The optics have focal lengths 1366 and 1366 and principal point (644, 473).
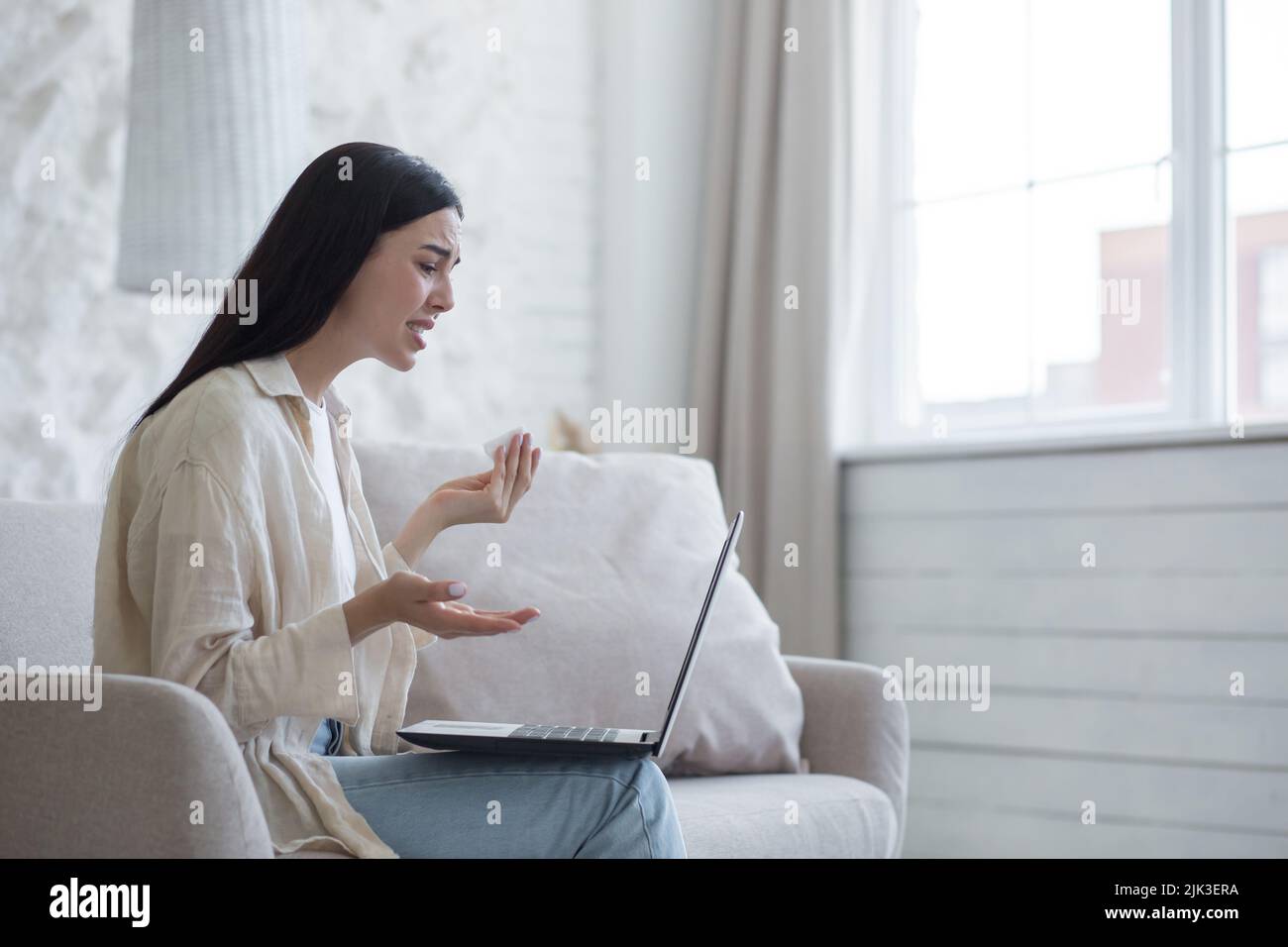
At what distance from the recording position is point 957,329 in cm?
299

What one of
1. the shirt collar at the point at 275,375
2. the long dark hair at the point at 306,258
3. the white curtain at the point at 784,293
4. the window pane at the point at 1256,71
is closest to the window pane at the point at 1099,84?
the window pane at the point at 1256,71

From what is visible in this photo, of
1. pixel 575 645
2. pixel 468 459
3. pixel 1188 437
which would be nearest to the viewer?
pixel 575 645

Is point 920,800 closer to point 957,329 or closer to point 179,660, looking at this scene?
point 957,329

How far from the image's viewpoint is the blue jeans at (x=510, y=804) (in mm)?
1245

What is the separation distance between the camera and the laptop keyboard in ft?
4.10

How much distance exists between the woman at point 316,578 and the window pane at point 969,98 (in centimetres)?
179

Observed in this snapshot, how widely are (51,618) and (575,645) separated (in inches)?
25.0

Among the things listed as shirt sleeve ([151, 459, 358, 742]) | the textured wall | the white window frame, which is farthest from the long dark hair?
the white window frame

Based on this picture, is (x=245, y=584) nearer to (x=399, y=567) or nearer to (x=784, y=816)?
(x=399, y=567)

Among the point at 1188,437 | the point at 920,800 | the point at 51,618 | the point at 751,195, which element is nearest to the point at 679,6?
the point at 751,195

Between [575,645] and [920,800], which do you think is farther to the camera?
[920,800]

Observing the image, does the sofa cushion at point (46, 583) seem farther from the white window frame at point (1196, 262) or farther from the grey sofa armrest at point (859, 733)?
the white window frame at point (1196, 262)

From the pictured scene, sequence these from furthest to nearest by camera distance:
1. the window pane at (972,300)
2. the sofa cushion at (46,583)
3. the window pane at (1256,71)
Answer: the window pane at (972,300)
the window pane at (1256,71)
the sofa cushion at (46,583)

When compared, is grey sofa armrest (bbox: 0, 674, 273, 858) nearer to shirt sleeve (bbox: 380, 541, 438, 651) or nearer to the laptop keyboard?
the laptop keyboard
